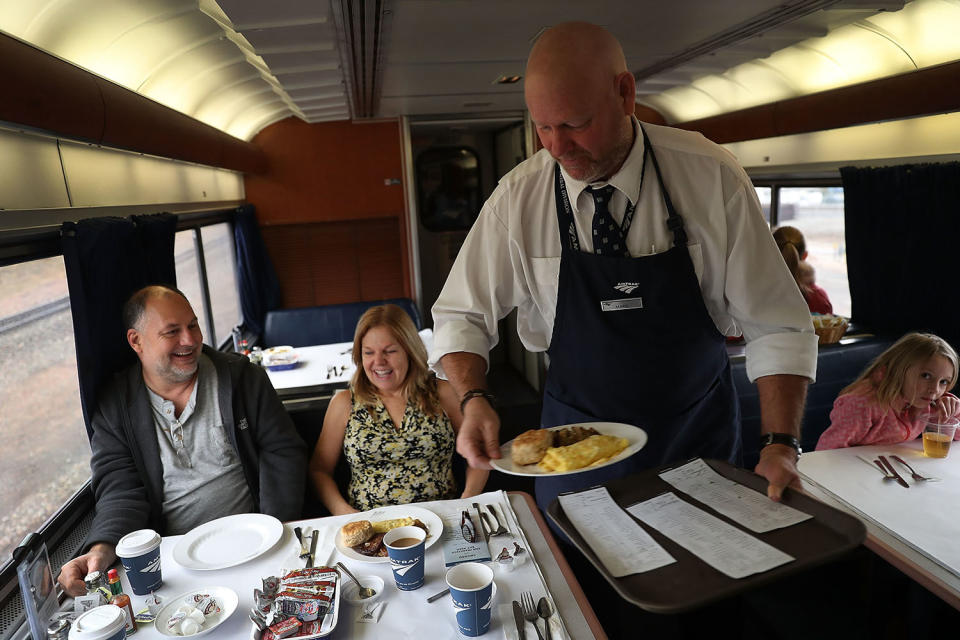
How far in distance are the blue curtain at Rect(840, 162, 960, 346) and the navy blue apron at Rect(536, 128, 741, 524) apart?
9.16 feet

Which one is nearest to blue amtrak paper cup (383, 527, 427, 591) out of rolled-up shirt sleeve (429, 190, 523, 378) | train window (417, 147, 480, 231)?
rolled-up shirt sleeve (429, 190, 523, 378)

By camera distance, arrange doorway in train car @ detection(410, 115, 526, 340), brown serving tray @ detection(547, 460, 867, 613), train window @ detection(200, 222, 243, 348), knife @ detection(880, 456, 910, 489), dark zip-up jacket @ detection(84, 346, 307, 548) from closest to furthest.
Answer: brown serving tray @ detection(547, 460, 867, 613) → knife @ detection(880, 456, 910, 489) → dark zip-up jacket @ detection(84, 346, 307, 548) → train window @ detection(200, 222, 243, 348) → doorway in train car @ detection(410, 115, 526, 340)

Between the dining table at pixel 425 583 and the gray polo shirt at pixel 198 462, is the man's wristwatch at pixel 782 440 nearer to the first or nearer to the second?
the dining table at pixel 425 583

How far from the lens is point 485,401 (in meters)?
1.79

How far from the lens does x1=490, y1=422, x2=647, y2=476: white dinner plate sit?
1543 mm

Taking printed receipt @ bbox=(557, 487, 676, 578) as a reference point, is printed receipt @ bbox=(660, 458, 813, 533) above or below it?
above

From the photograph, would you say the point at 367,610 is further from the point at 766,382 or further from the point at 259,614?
the point at 766,382

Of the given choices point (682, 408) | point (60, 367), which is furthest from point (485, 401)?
point (60, 367)

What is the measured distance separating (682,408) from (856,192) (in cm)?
329

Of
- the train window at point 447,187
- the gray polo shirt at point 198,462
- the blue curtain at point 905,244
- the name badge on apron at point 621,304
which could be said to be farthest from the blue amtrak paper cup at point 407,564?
the train window at point 447,187

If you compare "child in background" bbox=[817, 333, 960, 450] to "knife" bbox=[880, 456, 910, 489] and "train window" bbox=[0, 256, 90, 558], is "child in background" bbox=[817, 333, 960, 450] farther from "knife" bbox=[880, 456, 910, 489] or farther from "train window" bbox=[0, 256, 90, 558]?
"train window" bbox=[0, 256, 90, 558]

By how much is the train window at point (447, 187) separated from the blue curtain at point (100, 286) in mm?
4403

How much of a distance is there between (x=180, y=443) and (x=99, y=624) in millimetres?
1436

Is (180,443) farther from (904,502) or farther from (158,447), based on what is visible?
(904,502)
